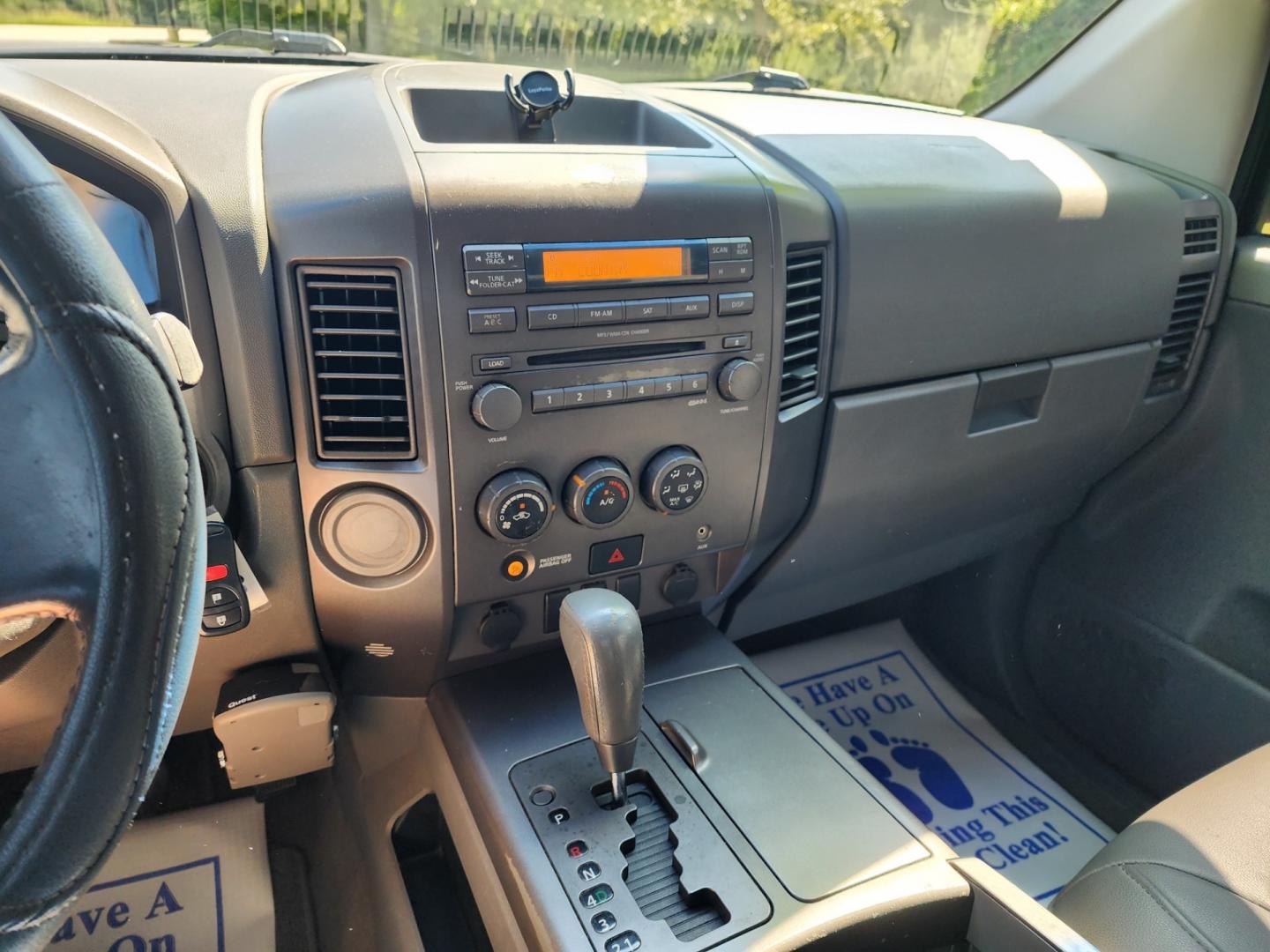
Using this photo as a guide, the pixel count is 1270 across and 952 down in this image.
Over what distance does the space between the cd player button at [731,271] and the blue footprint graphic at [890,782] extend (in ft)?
3.21

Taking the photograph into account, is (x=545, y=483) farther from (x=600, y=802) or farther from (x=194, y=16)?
(x=194, y=16)

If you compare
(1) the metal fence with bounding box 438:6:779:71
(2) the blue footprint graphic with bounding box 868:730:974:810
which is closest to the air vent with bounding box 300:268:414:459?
(1) the metal fence with bounding box 438:6:779:71

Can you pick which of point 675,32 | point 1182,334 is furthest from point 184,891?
point 1182,334

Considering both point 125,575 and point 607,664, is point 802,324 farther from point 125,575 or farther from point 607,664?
point 125,575

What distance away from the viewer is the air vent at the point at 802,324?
3.45 feet

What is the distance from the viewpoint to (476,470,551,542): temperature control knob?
91cm

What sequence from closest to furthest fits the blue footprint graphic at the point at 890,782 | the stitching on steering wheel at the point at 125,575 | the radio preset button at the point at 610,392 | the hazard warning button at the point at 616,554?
the stitching on steering wheel at the point at 125,575 < the radio preset button at the point at 610,392 < the hazard warning button at the point at 616,554 < the blue footprint graphic at the point at 890,782

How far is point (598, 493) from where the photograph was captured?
972 millimetres

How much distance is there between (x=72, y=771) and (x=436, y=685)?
25.4 inches

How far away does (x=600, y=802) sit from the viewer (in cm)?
93

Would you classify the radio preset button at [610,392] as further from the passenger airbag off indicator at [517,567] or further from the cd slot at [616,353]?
the passenger airbag off indicator at [517,567]

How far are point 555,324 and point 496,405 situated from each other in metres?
0.10

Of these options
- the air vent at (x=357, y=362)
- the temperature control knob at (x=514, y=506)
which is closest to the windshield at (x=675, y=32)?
the air vent at (x=357, y=362)

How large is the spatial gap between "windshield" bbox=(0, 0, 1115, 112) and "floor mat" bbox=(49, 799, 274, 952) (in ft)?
3.31
